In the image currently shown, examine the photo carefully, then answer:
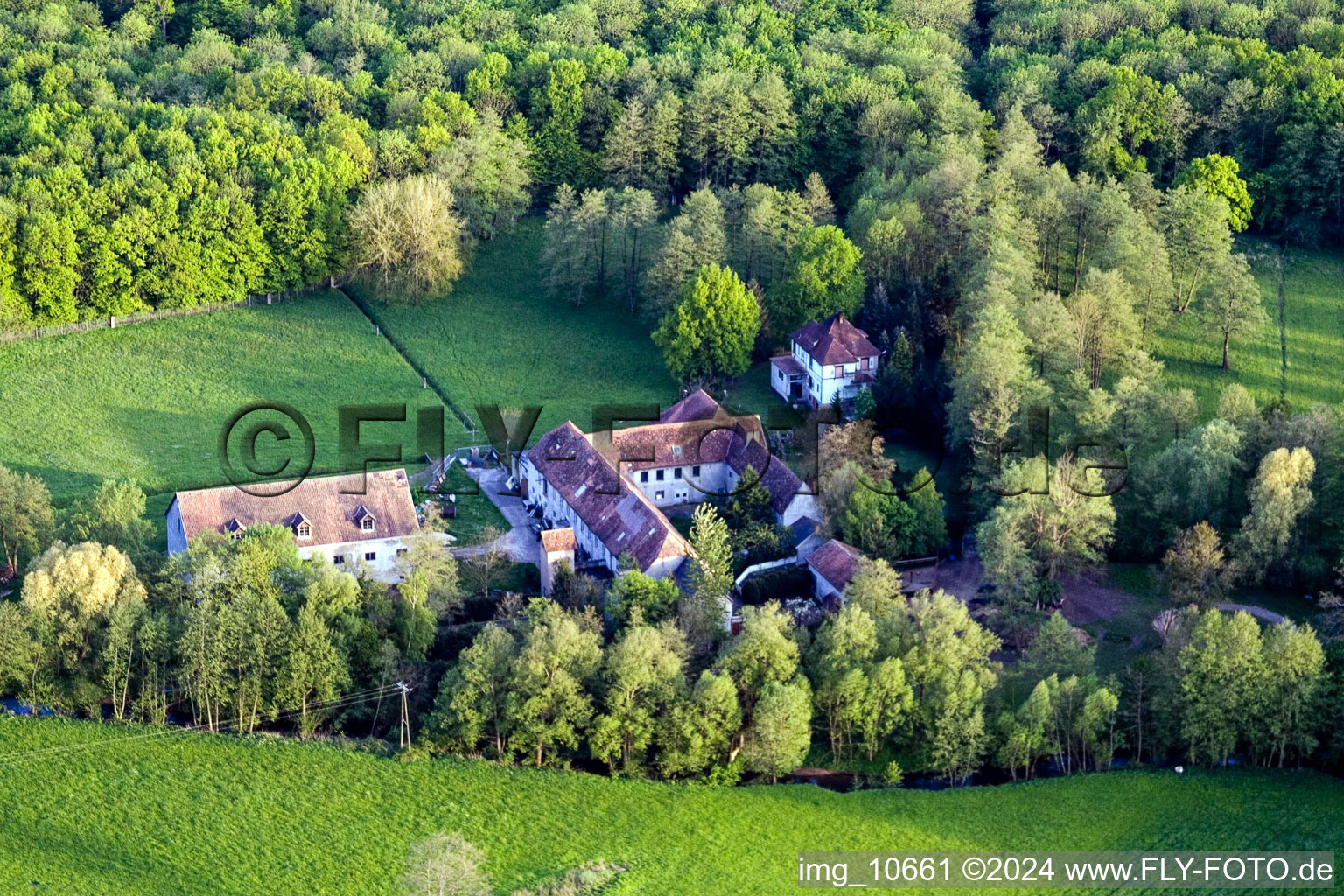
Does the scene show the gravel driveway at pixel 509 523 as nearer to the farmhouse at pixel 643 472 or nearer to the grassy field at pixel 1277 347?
the farmhouse at pixel 643 472

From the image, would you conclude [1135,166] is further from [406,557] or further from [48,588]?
[48,588]

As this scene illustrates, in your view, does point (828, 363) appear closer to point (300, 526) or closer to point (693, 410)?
point (693, 410)

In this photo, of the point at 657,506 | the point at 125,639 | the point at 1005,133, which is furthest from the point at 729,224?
the point at 125,639

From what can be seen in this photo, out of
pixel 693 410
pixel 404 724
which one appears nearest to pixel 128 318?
pixel 693 410

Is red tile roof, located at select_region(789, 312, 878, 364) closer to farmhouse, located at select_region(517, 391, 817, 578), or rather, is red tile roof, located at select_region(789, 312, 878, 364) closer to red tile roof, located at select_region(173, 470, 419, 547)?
farmhouse, located at select_region(517, 391, 817, 578)

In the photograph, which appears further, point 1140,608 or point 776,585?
point 776,585

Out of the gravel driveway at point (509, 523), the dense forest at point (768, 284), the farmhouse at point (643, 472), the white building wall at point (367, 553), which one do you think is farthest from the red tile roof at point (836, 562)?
the white building wall at point (367, 553)

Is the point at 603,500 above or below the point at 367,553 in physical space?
above
